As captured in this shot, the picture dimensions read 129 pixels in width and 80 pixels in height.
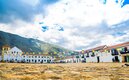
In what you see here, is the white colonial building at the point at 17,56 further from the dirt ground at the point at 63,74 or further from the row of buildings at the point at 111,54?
the dirt ground at the point at 63,74

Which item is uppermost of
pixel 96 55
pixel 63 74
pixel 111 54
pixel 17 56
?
pixel 17 56

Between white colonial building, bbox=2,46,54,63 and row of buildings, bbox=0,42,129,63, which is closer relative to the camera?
row of buildings, bbox=0,42,129,63

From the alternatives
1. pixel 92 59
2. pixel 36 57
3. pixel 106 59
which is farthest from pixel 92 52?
pixel 36 57

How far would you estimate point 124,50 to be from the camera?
5150 centimetres

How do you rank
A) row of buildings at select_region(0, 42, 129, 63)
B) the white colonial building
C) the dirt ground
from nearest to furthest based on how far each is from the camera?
the dirt ground
row of buildings at select_region(0, 42, 129, 63)
the white colonial building

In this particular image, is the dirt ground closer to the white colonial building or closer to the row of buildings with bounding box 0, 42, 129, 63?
the row of buildings with bounding box 0, 42, 129, 63

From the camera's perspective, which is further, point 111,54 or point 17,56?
point 17,56

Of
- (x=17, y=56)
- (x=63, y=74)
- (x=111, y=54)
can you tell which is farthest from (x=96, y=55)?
(x=63, y=74)

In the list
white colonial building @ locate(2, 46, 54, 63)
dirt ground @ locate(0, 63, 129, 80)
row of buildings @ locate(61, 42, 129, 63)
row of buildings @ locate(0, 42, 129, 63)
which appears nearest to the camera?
dirt ground @ locate(0, 63, 129, 80)

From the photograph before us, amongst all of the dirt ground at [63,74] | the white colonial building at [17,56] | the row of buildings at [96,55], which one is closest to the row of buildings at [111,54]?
the row of buildings at [96,55]

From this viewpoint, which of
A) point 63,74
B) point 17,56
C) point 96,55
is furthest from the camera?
point 17,56

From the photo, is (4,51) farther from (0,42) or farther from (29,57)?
(0,42)

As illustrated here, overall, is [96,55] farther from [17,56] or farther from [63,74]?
[63,74]

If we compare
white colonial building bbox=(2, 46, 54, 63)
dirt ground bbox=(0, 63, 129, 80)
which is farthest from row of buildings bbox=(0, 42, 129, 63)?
dirt ground bbox=(0, 63, 129, 80)
